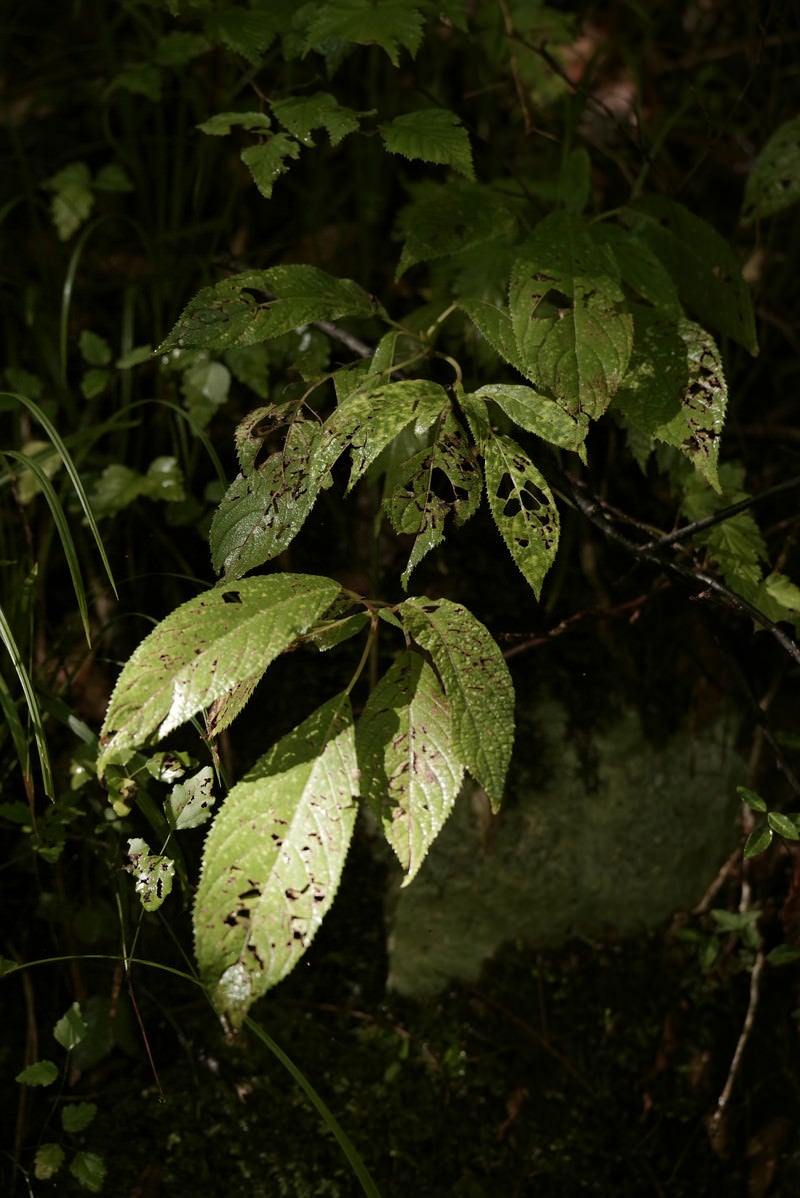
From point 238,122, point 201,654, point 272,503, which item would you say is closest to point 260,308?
point 272,503

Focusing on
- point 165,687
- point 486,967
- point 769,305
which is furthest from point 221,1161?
point 769,305

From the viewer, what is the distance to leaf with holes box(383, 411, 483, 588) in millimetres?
1082

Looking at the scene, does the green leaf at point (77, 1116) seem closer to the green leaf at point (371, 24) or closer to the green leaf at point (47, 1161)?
the green leaf at point (47, 1161)

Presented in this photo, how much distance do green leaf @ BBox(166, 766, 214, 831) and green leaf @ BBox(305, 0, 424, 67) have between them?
1.06 meters

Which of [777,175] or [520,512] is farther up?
[777,175]

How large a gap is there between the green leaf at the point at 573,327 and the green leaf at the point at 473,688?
0.30 metres

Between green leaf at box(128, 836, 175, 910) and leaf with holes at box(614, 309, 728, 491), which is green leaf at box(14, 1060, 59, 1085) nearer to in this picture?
green leaf at box(128, 836, 175, 910)

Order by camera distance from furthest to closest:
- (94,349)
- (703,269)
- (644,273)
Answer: (94,349) < (703,269) < (644,273)

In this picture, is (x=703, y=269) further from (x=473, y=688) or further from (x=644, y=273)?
(x=473, y=688)

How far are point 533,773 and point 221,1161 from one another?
83 cm

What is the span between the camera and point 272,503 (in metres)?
1.12

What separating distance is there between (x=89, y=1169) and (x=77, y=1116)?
0.27 feet

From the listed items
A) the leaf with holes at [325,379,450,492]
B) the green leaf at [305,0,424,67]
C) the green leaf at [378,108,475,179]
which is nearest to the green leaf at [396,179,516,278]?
the green leaf at [378,108,475,179]

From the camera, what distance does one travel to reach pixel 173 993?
1573mm
